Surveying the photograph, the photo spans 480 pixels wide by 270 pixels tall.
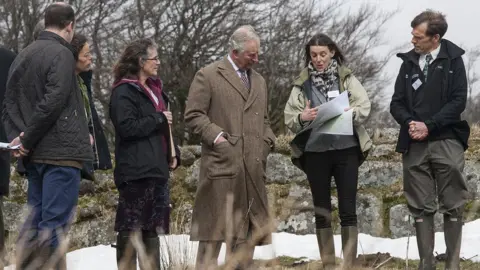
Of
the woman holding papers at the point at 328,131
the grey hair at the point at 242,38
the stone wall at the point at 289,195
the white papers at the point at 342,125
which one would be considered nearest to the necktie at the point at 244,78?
the grey hair at the point at 242,38

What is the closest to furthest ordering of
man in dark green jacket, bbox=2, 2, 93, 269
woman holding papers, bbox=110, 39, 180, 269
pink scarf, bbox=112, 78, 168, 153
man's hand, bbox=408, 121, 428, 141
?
man in dark green jacket, bbox=2, 2, 93, 269 → woman holding papers, bbox=110, 39, 180, 269 → pink scarf, bbox=112, 78, 168, 153 → man's hand, bbox=408, 121, 428, 141

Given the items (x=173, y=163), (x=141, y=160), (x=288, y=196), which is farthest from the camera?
(x=288, y=196)

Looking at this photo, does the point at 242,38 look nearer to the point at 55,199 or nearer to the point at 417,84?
the point at 417,84

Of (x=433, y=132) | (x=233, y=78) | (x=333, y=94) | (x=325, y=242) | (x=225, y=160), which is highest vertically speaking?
(x=233, y=78)

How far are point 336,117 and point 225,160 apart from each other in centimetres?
79

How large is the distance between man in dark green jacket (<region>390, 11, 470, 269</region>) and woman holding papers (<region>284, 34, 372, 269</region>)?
0.31 metres

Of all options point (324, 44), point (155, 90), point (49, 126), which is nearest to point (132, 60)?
point (155, 90)

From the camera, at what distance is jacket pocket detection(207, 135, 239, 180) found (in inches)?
222

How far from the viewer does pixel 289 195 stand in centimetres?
777

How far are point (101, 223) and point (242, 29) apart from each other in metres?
2.76

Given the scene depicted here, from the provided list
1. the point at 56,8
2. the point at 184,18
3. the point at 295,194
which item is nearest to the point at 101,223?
the point at 295,194

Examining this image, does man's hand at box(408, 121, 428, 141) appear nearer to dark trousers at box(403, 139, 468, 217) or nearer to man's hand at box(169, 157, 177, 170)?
dark trousers at box(403, 139, 468, 217)

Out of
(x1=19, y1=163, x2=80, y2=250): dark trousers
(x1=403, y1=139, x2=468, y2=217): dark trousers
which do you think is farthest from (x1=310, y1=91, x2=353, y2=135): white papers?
(x1=19, y1=163, x2=80, y2=250): dark trousers

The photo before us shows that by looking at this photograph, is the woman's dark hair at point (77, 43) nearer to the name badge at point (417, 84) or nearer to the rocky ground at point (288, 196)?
the name badge at point (417, 84)
